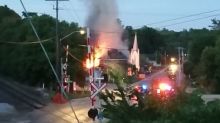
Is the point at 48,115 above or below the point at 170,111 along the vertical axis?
below

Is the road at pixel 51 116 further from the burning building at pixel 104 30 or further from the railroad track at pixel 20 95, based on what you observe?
the burning building at pixel 104 30

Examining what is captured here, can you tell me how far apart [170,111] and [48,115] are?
114 feet

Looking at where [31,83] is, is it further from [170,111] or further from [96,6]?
[170,111]

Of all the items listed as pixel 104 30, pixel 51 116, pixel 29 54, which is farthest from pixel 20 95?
pixel 104 30

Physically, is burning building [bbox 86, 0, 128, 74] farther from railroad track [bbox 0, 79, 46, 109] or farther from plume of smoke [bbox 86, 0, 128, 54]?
railroad track [bbox 0, 79, 46, 109]

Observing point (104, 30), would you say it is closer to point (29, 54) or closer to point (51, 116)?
point (29, 54)

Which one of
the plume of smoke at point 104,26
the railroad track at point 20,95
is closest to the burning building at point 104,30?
the plume of smoke at point 104,26

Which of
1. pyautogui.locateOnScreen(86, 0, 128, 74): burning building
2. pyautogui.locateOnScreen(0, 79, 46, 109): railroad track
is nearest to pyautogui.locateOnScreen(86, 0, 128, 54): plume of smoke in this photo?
pyautogui.locateOnScreen(86, 0, 128, 74): burning building

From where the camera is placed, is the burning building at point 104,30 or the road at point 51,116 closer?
the road at point 51,116

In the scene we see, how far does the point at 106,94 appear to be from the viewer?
7547mm

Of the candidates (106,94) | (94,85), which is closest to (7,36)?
(94,85)

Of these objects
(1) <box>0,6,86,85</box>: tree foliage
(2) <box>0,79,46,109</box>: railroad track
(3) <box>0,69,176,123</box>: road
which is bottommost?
(3) <box>0,69,176,123</box>: road

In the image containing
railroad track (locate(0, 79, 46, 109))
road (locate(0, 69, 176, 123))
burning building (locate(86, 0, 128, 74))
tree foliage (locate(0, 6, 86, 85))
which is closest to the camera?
road (locate(0, 69, 176, 123))

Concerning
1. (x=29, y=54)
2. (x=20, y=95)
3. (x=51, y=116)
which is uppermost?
(x=29, y=54)
